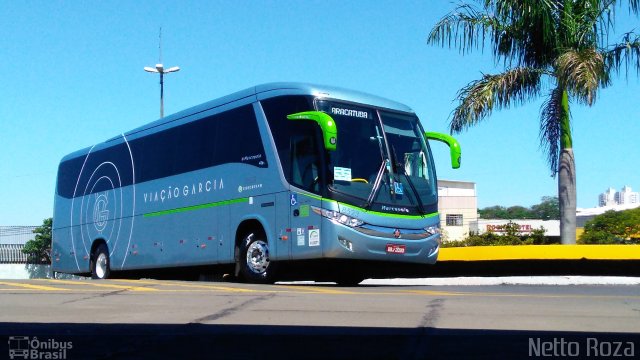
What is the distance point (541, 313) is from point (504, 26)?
15678mm

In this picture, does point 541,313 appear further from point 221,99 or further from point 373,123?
point 221,99

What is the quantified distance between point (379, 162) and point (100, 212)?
9.38m

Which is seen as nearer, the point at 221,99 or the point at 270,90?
the point at 270,90

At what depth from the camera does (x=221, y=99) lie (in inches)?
643

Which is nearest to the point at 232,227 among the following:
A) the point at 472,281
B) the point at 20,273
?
the point at 472,281

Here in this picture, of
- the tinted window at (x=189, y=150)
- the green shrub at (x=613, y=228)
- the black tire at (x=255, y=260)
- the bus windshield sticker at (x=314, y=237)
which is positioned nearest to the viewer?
the bus windshield sticker at (x=314, y=237)

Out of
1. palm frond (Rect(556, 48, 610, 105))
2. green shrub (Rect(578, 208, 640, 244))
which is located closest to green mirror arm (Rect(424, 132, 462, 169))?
palm frond (Rect(556, 48, 610, 105))

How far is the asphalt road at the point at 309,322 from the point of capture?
6.46 m

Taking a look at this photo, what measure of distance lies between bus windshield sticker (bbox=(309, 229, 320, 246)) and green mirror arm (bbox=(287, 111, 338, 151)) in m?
1.56

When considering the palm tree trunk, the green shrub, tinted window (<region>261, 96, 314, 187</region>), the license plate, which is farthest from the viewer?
the green shrub

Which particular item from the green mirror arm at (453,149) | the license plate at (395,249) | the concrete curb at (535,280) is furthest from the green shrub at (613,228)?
the license plate at (395,249)

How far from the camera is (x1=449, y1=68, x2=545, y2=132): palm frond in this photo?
73.3ft

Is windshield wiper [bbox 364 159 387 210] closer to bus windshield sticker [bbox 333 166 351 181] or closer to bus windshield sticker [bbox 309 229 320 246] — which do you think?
bus windshield sticker [bbox 333 166 351 181]

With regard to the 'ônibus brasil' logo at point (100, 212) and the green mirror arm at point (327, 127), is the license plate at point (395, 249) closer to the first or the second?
the green mirror arm at point (327, 127)
